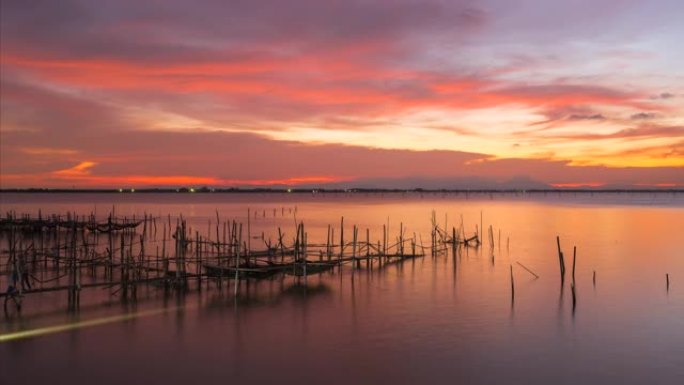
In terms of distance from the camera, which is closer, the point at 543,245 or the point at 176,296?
the point at 176,296

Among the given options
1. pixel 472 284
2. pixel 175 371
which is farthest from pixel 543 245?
pixel 175 371

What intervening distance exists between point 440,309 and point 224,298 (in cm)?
501

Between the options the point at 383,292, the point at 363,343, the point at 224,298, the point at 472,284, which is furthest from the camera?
the point at 472,284

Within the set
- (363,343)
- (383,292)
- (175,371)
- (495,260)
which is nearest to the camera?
(175,371)

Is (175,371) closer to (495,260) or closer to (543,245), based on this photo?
(495,260)

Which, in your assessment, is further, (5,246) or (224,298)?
(5,246)

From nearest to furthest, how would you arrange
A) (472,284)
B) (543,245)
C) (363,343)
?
(363,343), (472,284), (543,245)

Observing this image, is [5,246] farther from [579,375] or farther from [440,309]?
[579,375]

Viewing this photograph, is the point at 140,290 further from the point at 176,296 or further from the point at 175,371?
the point at 175,371

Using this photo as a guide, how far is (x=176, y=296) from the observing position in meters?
13.4

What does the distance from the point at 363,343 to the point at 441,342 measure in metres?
1.44

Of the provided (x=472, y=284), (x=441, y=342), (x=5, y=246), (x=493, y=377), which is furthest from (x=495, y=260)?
(x=5, y=246)

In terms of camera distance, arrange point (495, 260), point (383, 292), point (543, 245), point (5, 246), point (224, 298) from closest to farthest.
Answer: point (224, 298)
point (383, 292)
point (495, 260)
point (5, 246)
point (543, 245)

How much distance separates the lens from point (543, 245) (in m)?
26.7
